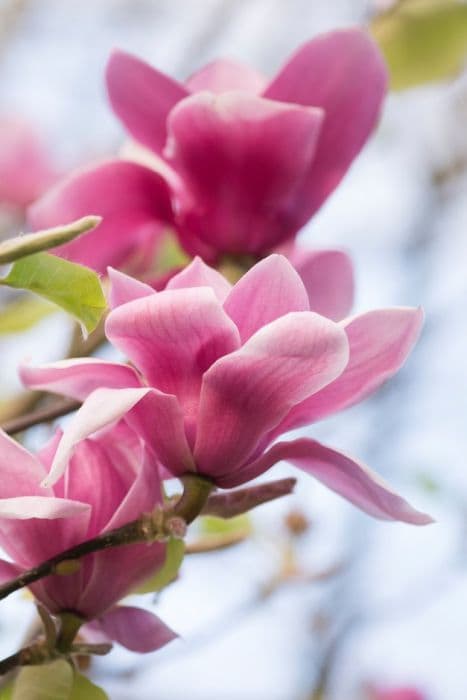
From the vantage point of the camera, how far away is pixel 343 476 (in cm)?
35

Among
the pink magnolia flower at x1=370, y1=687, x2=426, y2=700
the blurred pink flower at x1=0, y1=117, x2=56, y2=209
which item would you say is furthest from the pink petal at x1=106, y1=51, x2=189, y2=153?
the pink magnolia flower at x1=370, y1=687, x2=426, y2=700

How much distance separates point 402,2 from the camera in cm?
64

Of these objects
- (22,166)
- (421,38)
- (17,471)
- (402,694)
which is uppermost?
(421,38)

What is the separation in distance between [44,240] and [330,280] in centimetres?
20

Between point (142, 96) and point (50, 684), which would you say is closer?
point (50, 684)

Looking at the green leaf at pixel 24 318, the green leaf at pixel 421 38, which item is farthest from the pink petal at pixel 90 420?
the green leaf at pixel 421 38

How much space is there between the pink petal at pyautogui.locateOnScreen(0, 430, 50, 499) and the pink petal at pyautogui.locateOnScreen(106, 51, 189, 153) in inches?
9.3

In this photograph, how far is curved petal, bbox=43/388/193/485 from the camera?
0.30 m

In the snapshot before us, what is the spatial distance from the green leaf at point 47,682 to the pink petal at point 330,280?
0.20 m

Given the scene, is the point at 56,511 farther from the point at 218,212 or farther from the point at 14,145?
the point at 14,145

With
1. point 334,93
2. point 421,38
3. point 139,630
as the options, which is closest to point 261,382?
point 139,630

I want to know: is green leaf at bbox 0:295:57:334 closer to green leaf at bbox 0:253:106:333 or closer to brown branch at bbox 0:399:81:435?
brown branch at bbox 0:399:81:435

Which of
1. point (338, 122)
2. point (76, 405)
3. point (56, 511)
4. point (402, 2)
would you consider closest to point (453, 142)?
point (402, 2)

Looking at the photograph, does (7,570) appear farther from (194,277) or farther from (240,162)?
(240,162)
